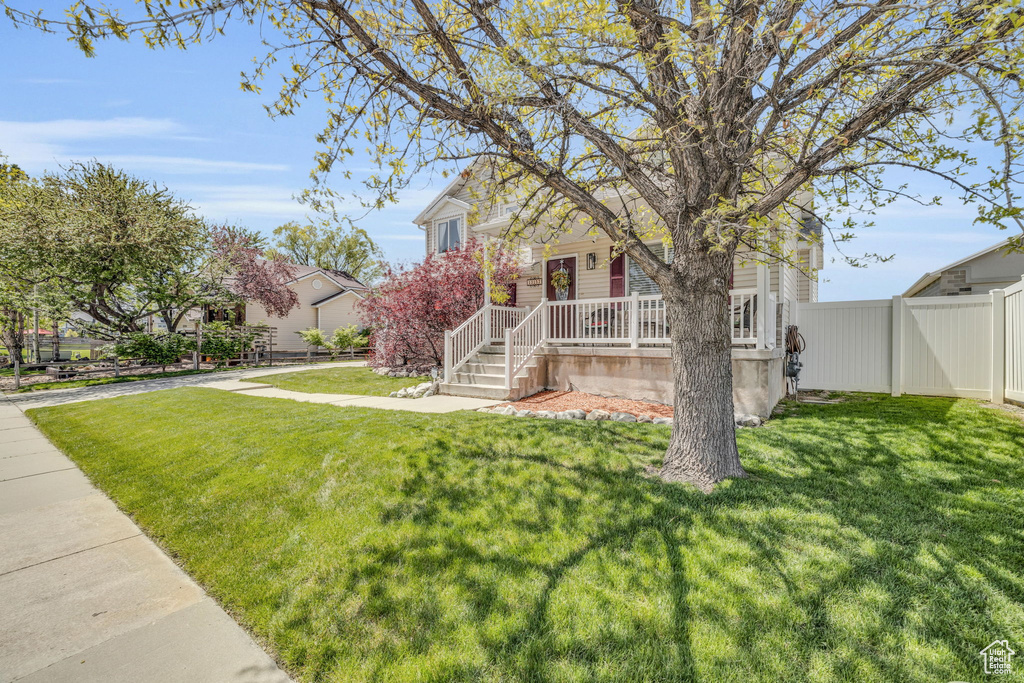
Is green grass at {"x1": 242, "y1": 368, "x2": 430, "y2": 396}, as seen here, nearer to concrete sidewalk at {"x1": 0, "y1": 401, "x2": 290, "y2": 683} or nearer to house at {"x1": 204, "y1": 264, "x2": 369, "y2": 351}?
concrete sidewalk at {"x1": 0, "y1": 401, "x2": 290, "y2": 683}

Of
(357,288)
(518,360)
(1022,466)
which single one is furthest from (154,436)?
(357,288)

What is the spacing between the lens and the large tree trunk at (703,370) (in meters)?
3.76

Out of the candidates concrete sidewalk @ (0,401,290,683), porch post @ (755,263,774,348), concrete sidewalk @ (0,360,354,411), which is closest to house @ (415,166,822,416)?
porch post @ (755,263,774,348)

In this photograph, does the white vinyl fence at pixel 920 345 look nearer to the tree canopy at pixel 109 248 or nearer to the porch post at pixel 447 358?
the porch post at pixel 447 358

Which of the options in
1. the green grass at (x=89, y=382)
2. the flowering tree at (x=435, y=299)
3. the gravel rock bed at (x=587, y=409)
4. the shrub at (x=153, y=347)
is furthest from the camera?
the shrub at (x=153, y=347)

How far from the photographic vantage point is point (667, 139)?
3.86 m

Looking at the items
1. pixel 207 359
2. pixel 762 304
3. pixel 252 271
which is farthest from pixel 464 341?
pixel 252 271

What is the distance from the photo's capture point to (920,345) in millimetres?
7742

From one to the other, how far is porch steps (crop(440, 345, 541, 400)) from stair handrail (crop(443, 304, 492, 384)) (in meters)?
0.14

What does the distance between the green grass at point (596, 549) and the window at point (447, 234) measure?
34.8ft

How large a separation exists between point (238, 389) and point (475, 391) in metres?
6.29

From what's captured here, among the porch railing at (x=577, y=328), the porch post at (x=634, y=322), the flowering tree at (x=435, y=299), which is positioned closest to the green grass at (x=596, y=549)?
the porch railing at (x=577, y=328)

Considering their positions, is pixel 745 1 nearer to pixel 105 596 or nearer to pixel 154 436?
pixel 105 596

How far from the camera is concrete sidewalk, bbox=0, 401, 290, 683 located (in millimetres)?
2152
